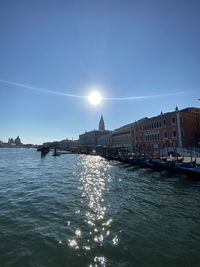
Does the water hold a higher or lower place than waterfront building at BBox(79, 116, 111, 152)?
lower

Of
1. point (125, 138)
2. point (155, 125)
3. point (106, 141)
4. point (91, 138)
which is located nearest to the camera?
point (155, 125)

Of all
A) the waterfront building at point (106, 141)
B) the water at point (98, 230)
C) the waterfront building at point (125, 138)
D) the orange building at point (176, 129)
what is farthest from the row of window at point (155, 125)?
the water at point (98, 230)

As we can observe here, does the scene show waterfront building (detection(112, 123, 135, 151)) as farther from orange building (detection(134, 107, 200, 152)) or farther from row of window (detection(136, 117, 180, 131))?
orange building (detection(134, 107, 200, 152))

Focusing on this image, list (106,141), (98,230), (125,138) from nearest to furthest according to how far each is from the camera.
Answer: (98,230) < (125,138) < (106,141)

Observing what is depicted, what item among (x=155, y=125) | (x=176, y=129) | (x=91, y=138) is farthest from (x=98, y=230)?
(x=91, y=138)

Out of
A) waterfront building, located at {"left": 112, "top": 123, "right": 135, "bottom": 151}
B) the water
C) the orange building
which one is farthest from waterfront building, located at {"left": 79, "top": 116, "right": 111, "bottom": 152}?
the water

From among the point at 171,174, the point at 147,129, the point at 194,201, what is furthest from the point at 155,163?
the point at 147,129

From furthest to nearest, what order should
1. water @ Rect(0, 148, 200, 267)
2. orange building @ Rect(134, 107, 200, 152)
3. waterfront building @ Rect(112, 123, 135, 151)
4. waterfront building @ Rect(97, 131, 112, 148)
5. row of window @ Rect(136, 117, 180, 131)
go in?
waterfront building @ Rect(97, 131, 112, 148), waterfront building @ Rect(112, 123, 135, 151), row of window @ Rect(136, 117, 180, 131), orange building @ Rect(134, 107, 200, 152), water @ Rect(0, 148, 200, 267)

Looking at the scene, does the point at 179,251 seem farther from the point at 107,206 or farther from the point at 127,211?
the point at 107,206

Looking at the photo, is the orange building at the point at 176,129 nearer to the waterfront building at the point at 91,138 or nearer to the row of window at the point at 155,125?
the row of window at the point at 155,125

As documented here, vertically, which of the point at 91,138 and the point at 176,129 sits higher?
the point at 91,138

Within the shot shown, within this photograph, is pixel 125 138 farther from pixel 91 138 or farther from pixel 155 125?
pixel 91 138

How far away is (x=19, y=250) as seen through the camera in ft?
20.7

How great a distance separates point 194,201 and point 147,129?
1657 inches
